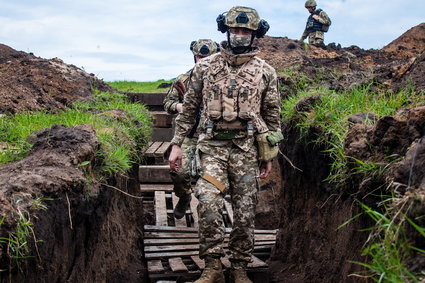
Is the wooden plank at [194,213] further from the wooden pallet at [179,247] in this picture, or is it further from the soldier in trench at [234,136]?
the soldier in trench at [234,136]

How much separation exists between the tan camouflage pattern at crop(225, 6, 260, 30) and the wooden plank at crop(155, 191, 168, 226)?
122 inches

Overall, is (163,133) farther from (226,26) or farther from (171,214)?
(226,26)

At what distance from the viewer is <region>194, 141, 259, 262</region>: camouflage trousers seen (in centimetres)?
456

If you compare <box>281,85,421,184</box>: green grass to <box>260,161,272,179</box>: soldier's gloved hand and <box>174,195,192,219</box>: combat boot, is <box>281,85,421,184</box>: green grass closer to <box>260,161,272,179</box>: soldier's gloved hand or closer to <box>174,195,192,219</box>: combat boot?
Result: <box>260,161,272,179</box>: soldier's gloved hand

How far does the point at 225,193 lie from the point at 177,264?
1.22 meters

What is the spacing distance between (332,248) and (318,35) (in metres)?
12.9

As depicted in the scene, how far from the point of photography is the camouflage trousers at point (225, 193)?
456cm

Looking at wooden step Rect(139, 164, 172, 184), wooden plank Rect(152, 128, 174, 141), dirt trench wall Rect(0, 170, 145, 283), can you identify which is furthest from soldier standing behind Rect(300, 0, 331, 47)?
dirt trench wall Rect(0, 170, 145, 283)

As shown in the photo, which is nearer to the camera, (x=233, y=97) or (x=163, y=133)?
(x=233, y=97)

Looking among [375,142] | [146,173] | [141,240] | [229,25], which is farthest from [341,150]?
[146,173]

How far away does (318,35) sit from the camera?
16.6 metres

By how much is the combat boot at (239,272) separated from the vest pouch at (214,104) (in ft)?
4.41

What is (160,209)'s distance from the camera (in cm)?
736

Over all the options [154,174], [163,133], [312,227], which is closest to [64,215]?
[312,227]
